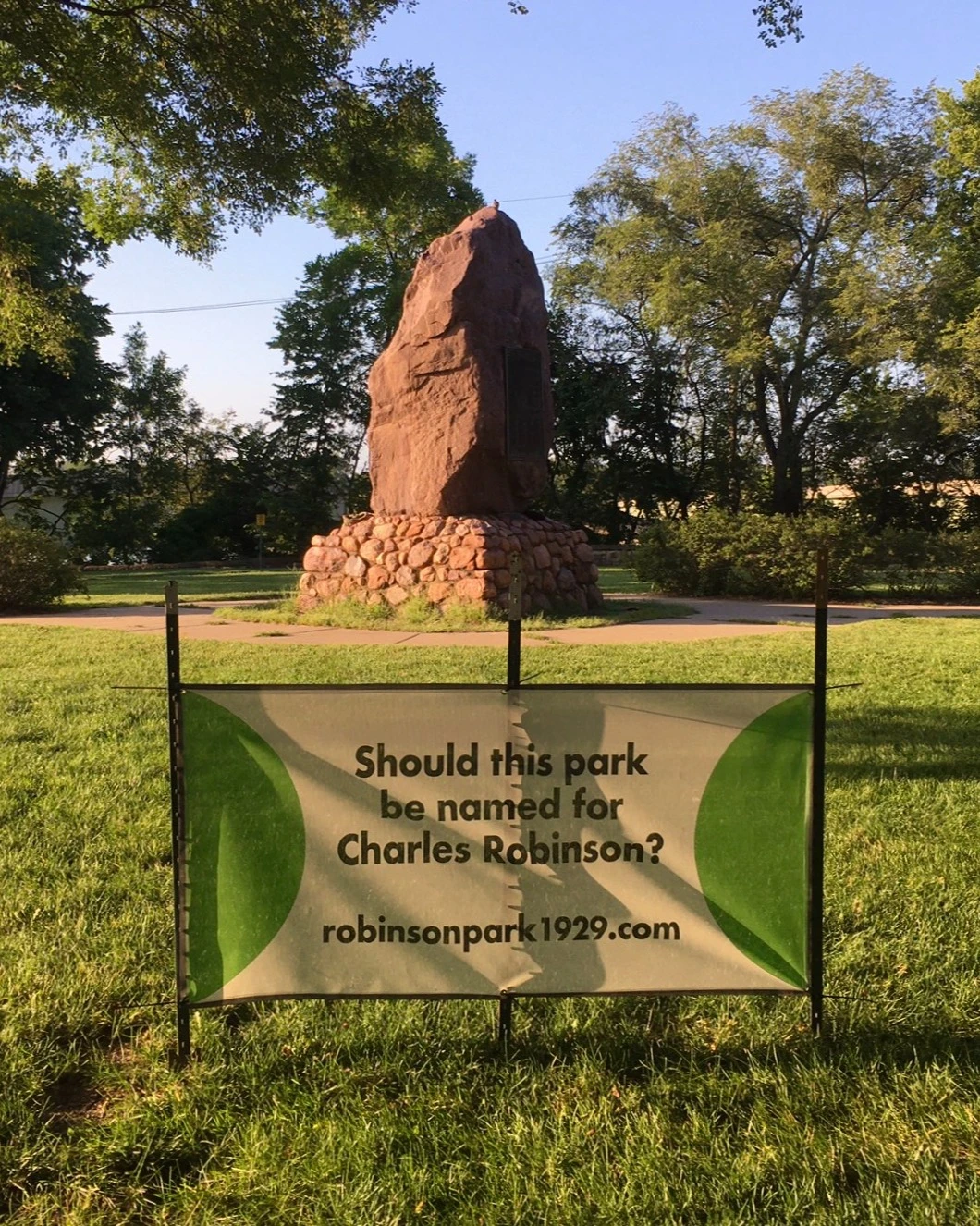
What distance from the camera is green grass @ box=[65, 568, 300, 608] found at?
1567 centimetres

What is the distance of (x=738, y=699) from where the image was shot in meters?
2.12

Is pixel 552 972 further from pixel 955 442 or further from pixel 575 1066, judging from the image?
pixel 955 442

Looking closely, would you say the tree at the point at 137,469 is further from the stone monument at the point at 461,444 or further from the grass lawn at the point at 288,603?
the stone monument at the point at 461,444

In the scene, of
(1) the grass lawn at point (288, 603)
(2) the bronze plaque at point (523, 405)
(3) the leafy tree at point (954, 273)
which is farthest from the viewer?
(3) the leafy tree at point (954, 273)

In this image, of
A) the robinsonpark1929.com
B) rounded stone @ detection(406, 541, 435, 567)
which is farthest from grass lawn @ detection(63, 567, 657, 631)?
the robinsonpark1929.com

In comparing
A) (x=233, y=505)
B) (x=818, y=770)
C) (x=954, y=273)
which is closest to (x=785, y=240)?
(x=954, y=273)

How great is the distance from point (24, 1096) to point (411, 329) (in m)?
10.9

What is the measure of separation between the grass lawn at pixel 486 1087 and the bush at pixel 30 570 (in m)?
11.1

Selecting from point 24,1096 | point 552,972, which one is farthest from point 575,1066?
point 24,1096

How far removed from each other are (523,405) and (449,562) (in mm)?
2184

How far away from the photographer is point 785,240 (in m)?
25.8

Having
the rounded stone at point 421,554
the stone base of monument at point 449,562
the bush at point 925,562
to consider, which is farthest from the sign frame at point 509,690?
the bush at point 925,562

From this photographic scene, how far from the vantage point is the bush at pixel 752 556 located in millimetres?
14719

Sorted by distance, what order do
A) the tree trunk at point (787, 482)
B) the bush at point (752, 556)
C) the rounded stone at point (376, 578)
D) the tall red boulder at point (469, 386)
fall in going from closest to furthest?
the tall red boulder at point (469, 386) < the rounded stone at point (376, 578) < the bush at point (752, 556) < the tree trunk at point (787, 482)
